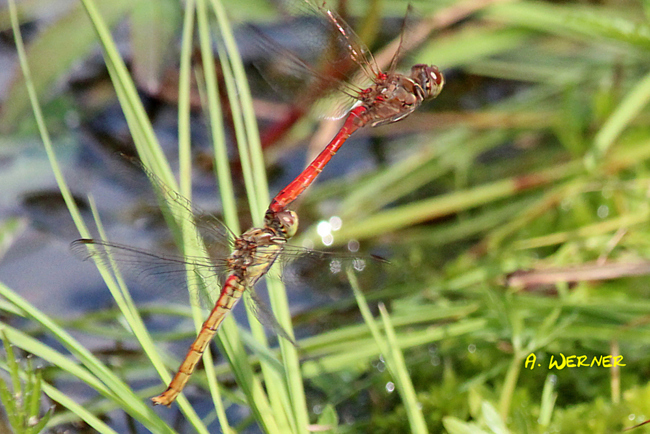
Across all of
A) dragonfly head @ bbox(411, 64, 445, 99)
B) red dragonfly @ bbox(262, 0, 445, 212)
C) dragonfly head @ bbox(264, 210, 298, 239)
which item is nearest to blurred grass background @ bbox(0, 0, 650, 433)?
dragonfly head @ bbox(264, 210, 298, 239)

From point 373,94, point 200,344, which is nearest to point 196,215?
point 200,344

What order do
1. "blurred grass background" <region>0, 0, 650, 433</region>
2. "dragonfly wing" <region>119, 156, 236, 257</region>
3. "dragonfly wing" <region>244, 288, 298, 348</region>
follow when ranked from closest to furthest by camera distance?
"dragonfly wing" <region>244, 288, 298, 348</region> → "dragonfly wing" <region>119, 156, 236, 257</region> → "blurred grass background" <region>0, 0, 650, 433</region>

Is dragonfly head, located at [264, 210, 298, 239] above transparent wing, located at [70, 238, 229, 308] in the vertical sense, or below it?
above

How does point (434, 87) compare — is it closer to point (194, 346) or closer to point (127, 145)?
point (194, 346)

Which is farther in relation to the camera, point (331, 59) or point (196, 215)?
point (331, 59)

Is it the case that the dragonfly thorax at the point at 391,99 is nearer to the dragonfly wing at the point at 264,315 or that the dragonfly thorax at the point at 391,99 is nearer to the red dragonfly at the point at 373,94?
the red dragonfly at the point at 373,94

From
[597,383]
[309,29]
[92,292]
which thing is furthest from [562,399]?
[92,292]

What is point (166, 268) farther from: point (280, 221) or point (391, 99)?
point (391, 99)

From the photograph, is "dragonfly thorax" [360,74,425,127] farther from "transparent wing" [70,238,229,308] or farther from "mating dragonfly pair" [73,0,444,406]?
"transparent wing" [70,238,229,308]
